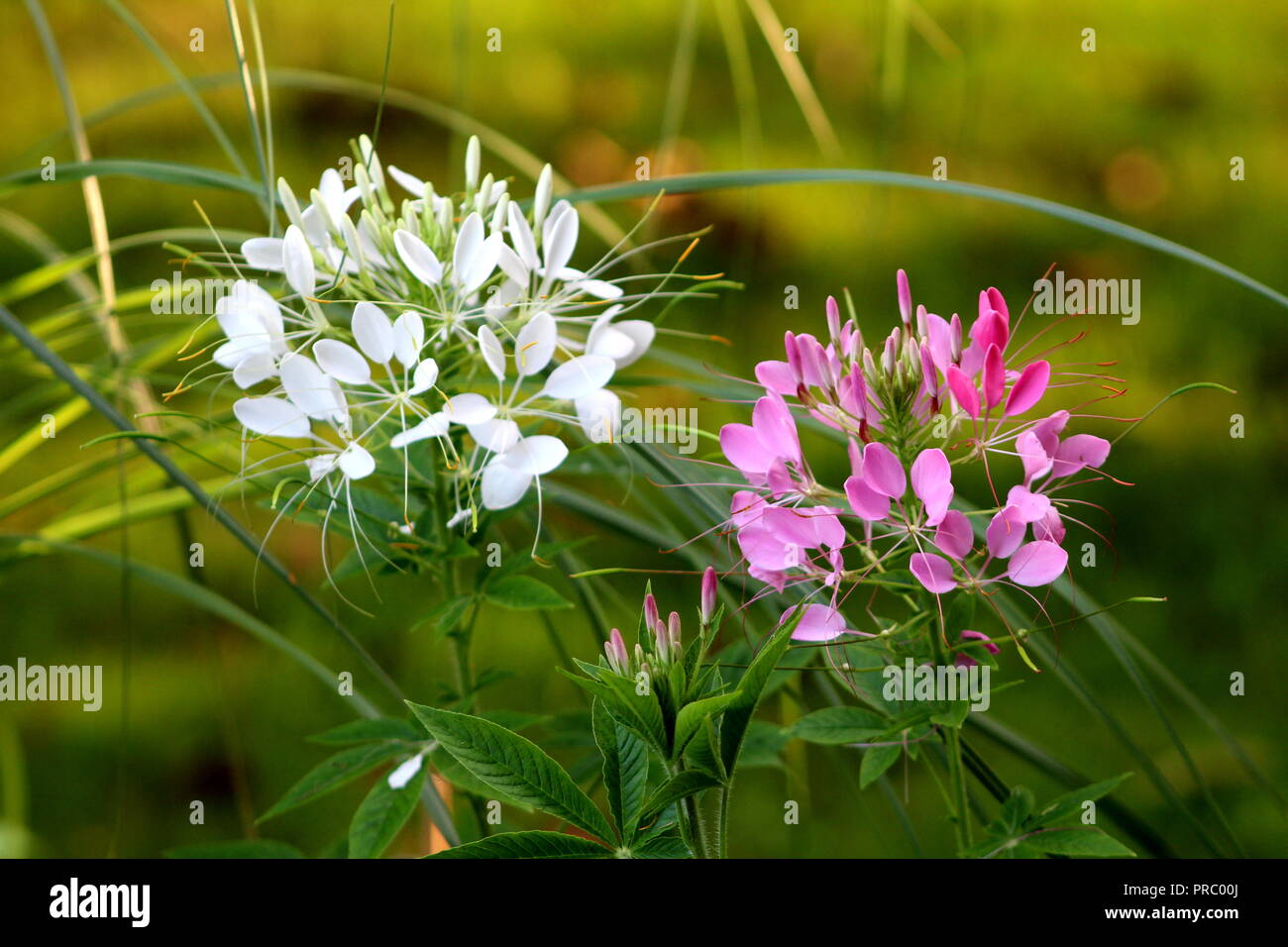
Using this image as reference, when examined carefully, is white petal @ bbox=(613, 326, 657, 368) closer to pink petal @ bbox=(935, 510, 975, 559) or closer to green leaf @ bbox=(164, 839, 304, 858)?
pink petal @ bbox=(935, 510, 975, 559)

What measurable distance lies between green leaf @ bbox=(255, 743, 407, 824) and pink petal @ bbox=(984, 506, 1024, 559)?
384mm

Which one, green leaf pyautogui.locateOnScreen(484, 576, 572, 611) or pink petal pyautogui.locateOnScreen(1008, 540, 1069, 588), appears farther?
green leaf pyautogui.locateOnScreen(484, 576, 572, 611)

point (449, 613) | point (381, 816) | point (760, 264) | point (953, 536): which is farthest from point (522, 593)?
point (760, 264)

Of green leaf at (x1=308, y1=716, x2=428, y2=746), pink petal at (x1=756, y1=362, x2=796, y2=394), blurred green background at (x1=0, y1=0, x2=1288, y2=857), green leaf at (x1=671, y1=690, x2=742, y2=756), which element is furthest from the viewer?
blurred green background at (x1=0, y1=0, x2=1288, y2=857)

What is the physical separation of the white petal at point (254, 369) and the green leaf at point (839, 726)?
36 cm

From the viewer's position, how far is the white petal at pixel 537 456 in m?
0.56

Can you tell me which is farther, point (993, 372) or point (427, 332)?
point (427, 332)

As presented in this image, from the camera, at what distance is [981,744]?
1145mm

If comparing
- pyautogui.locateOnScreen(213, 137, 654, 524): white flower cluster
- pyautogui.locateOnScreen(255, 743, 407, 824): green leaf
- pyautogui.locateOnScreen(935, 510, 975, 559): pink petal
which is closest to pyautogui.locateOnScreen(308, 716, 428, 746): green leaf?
pyautogui.locateOnScreen(255, 743, 407, 824): green leaf

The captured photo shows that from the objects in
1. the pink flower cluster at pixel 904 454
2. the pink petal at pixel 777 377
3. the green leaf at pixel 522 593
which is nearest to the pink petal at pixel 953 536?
the pink flower cluster at pixel 904 454

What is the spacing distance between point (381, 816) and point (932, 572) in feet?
1.14

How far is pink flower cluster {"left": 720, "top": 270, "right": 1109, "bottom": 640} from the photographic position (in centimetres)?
49

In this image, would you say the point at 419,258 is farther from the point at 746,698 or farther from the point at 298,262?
the point at 746,698

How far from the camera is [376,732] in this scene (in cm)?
67
